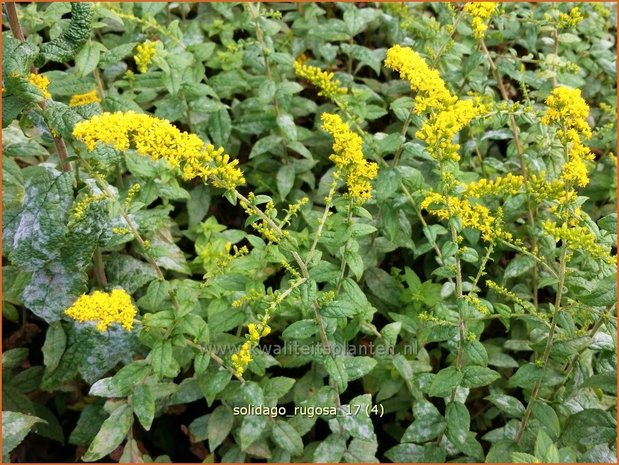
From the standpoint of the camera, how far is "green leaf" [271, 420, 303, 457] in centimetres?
261

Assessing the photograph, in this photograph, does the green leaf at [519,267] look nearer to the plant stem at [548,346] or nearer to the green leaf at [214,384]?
the plant stem at [548,346]

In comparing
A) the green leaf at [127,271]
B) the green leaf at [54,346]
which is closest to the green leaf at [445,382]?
the green leaf at [127,271]

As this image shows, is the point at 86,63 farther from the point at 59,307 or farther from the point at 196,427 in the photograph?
the point at 196,427

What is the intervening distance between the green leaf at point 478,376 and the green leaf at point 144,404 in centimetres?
118

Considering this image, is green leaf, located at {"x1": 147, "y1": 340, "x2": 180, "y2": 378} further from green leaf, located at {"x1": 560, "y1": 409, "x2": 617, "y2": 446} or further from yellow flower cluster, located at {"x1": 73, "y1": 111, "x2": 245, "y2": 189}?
green leaf, located at {"x1": 560, "y1": 409, "x2": 617, "y2": 446}

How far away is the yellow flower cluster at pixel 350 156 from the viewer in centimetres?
223

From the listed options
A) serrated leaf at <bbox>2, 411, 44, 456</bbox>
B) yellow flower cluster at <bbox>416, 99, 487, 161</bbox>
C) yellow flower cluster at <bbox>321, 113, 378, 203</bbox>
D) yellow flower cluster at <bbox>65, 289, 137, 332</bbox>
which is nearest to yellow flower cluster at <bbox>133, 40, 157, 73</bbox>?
yellow flower cluster at <bbox>321, 113, 378, 203</bbox>

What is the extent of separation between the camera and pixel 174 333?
2.42 metres

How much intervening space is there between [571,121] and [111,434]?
6.79 feet

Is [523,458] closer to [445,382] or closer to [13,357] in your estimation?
[445,382]

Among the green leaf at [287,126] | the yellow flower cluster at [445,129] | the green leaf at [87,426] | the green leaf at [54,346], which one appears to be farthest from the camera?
the green leaf at [287,126]

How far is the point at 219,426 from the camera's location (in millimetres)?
2734

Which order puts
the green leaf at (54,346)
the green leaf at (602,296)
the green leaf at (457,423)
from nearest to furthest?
1. the green leaf at (602,296)
2. the green leaf at (457,423)
3. the green leaf at (54,346)

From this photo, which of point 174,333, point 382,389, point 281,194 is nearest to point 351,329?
point 382,389
